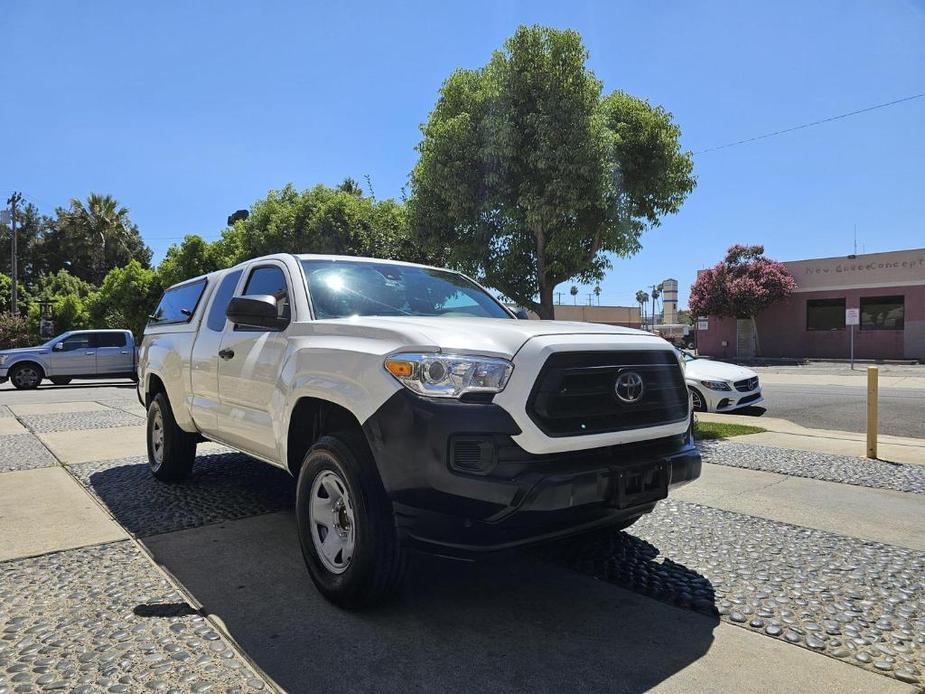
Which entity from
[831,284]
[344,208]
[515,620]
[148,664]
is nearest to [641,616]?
[515,620]

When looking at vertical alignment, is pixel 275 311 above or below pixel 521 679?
above

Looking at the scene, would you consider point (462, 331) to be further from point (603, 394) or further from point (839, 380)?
point (839, 380)

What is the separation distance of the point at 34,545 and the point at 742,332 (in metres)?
39.2

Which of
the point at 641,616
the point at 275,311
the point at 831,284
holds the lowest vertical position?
the point at 641,616

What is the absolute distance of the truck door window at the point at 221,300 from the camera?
4953 millimetres

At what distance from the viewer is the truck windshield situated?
3.94 metres

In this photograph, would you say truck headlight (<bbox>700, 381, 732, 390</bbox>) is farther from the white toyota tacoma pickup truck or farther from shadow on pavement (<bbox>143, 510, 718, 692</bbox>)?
the white toyota tacoma pickup truck

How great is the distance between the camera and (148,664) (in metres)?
2.64

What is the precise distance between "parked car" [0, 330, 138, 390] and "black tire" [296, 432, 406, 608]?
19.8 metres

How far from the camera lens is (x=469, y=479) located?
8.69ft

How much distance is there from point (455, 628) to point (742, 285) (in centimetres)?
3569

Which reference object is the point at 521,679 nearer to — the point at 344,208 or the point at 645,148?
the point at 645,148

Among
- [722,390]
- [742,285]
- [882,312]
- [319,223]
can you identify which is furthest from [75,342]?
[882,312]

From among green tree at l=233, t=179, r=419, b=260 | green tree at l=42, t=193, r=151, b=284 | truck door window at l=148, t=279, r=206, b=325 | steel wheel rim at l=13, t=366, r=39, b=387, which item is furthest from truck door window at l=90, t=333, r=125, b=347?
green tree at l=42, t=193, r=151, b=284
